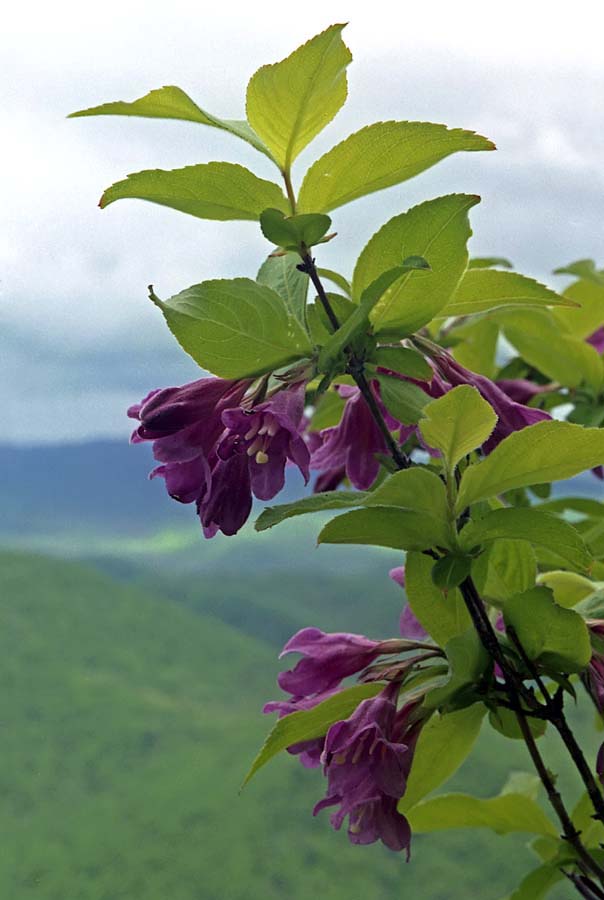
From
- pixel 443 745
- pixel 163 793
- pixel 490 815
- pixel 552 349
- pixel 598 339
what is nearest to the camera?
pixel 443 745

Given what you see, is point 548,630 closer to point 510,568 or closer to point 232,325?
point 510,568

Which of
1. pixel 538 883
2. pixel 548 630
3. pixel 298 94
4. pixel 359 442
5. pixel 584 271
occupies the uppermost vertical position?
pixel 584 271

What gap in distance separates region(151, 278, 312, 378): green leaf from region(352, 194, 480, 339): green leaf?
1.5 inches

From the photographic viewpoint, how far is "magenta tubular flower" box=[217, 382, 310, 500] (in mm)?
386

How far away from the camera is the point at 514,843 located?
131 centimetres

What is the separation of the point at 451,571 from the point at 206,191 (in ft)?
0.56

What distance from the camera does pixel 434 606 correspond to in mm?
469

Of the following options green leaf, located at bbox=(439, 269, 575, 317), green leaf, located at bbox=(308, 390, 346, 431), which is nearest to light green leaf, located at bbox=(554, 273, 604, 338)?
green leaf, located at bbox=(308, 390, 346, 431)

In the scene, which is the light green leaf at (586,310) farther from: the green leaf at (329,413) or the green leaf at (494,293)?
the green leaf at (494,293)

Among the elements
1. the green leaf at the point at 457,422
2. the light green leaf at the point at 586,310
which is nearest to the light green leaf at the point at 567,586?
the green leaf at the point at 457,422

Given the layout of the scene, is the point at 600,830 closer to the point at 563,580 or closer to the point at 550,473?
the point at 563,580

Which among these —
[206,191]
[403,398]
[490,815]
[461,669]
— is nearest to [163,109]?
[206,191]

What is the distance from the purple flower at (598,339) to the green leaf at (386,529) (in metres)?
0.53

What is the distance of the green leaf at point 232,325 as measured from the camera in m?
0.39
